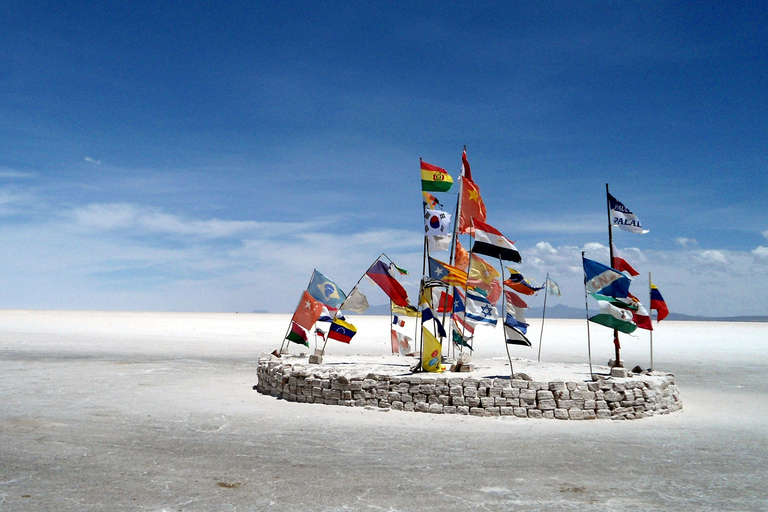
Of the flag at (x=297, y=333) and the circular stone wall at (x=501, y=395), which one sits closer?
the circular stone wall at (x=501, y=395)

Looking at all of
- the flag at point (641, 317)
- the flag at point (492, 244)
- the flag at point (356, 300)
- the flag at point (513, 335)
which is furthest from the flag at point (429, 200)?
the flag at point (641, 317)

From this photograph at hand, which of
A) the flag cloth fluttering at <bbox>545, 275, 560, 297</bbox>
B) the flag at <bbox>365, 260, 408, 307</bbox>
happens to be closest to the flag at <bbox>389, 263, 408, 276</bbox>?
the flag at <bbox>365, 260, 408, 307</bbox>

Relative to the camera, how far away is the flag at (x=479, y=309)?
53.7 ft

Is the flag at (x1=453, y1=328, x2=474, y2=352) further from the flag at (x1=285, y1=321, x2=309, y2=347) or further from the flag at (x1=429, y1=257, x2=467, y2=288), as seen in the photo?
the flag at (x1=285, y1=321, x2=309, y2=347)

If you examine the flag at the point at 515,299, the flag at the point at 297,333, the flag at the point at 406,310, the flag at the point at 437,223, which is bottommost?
the flag at the point at 297,333

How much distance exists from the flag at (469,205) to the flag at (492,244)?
594 mm

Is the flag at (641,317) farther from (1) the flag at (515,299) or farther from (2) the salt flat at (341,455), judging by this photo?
(1) the flag at (515,299)

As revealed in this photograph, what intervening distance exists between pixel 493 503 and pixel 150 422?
8411mm

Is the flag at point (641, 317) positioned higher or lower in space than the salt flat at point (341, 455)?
higher

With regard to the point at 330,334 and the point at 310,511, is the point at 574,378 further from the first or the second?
the point at 310,511

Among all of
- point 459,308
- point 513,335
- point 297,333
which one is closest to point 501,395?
point 513,335

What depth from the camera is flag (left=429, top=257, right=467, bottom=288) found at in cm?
1605

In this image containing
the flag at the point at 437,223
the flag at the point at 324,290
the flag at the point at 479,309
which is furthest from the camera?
the flag at the point at 324,290

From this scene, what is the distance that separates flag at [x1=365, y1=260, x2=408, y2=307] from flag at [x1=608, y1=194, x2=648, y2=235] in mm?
6637
